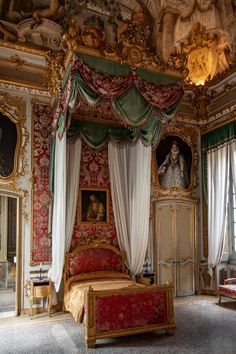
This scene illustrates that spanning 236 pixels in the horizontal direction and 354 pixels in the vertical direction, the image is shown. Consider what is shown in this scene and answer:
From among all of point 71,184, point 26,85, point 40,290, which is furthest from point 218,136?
point 40,290

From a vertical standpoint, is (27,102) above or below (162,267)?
above

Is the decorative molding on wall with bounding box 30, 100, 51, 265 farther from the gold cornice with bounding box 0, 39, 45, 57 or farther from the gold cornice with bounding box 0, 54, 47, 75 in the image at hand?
the gold cornice with bounding box 0, 39, 45, 57

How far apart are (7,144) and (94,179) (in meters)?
1.79

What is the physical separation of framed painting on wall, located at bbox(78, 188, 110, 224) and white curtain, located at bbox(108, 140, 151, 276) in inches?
9.5

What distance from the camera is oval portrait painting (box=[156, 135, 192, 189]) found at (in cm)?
731

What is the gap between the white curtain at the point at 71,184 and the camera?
6055 millimetres

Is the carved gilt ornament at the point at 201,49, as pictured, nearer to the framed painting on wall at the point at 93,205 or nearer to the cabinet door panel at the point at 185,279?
the framed painting on wall at the point at 93,205

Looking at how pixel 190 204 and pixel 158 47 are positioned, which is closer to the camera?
pixel 158 47

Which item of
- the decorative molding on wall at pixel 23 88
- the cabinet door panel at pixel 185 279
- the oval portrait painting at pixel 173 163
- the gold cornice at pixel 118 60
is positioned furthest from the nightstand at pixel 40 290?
the gold cornice at pixel 118 60

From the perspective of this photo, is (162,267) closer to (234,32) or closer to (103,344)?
(103,344)

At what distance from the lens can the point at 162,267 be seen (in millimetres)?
7055

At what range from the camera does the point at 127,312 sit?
449 centimetres

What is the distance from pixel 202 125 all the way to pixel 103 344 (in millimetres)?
5308

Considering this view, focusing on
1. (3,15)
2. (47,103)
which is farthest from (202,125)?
(3,15)
